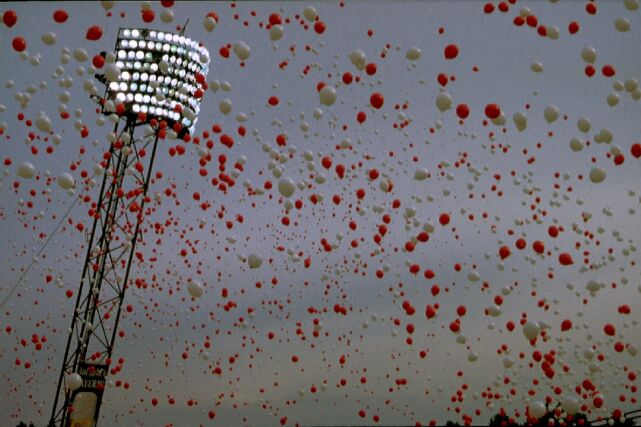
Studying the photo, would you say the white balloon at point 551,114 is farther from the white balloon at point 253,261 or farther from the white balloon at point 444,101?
the white balloon at point 253,261

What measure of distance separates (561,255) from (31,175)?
5920mm

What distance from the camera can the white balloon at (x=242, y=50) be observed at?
6.78 m

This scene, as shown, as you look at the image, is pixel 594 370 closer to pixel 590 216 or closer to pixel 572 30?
pixel 590 216

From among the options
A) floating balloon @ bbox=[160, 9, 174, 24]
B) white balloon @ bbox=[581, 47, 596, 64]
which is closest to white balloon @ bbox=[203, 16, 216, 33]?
floating balloon @ bbox=[160, 9, 174, 24]

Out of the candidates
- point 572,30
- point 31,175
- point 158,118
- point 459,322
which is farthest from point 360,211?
point 158,118

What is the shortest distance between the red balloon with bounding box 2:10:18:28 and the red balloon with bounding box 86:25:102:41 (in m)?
0.67

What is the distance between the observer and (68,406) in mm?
12305

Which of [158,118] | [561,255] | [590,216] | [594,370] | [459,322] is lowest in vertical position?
[594,370]

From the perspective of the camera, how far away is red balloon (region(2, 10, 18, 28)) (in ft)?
20.3

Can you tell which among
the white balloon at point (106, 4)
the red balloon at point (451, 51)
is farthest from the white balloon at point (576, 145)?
the white balloon at point (106, 4)

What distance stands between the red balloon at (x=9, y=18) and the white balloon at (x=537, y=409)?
655 cm

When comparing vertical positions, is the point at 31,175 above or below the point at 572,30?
below

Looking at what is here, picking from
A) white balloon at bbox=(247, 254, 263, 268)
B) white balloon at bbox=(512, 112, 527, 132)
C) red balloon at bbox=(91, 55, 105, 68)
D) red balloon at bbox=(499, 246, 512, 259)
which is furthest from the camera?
red balloon at bbox=(499, 246, 512, 259)

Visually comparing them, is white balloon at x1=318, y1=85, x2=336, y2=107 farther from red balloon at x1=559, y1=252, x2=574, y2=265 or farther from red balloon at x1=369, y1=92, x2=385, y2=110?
red balloon at x1=559, y1=252, x2=574, y2=265
